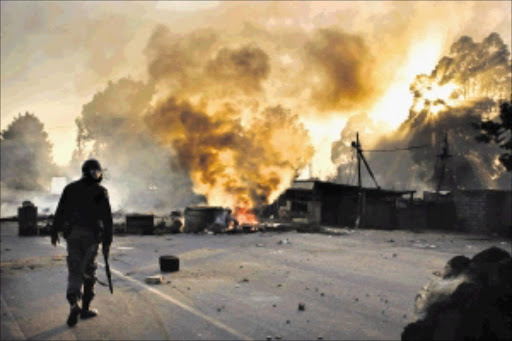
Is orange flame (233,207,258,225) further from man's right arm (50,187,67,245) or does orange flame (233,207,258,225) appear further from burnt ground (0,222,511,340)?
man's right arm (50,187,67,245)

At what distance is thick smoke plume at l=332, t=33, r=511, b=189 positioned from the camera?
53.2m

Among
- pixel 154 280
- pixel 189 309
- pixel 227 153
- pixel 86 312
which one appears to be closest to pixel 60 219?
pixel 86 312

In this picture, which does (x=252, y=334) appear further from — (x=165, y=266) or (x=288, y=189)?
(x=288, y=189)

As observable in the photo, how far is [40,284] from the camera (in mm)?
8469

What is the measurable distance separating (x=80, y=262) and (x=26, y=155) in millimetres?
69332

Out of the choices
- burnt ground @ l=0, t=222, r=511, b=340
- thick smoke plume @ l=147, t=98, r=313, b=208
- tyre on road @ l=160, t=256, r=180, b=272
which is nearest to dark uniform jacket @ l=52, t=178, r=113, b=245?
burnt ground @ l=0, t=222, r=511, b=340

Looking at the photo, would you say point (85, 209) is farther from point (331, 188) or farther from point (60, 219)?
point (331, 188)

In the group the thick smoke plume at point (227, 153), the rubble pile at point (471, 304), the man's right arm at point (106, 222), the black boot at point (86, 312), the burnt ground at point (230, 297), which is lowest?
the burnt ground at point (230, 297)

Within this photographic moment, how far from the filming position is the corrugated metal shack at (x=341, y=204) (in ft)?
102

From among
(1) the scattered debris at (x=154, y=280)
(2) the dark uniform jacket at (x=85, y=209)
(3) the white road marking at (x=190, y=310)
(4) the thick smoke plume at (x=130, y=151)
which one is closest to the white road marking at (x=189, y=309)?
(3) the white road marking at (x=190, y=310)

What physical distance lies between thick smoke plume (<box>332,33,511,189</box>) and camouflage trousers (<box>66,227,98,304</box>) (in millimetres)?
49106

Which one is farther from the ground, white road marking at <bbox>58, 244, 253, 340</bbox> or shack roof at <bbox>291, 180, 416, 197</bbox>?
shack roof at <bbox>291, 180, 416, 197</bbox>

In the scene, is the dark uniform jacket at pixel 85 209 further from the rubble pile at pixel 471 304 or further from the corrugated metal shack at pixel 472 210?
the corrugated metal shack at pixel 472 210

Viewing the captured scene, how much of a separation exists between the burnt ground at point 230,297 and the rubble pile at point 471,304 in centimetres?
93
